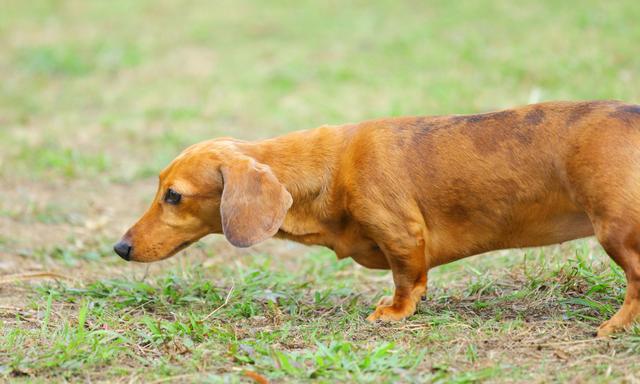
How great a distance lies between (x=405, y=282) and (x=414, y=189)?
497 millimetres

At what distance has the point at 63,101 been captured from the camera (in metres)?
11.6

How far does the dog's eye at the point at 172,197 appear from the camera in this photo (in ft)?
16.2

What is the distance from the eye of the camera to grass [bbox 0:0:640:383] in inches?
168

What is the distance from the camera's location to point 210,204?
4.95 metres

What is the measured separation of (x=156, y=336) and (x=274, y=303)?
0.87 m

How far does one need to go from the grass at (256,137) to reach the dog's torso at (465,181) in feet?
1.41

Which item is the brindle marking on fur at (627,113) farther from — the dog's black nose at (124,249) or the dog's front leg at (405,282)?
the dog's black nose at (124,249)

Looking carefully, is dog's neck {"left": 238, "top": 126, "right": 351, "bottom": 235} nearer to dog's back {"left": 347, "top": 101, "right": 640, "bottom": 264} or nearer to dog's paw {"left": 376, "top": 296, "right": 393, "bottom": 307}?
dog's back {"left": 347, "top": 101, "right": 640, "bottom": 264}

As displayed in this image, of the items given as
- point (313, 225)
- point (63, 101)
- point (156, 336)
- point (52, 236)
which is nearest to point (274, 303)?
point (313, 225)

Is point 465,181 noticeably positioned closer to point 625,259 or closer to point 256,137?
point 625,259

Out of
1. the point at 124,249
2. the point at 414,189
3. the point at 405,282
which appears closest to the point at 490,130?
the point at 414,189

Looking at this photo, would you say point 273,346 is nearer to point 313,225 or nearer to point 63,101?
point 313,225

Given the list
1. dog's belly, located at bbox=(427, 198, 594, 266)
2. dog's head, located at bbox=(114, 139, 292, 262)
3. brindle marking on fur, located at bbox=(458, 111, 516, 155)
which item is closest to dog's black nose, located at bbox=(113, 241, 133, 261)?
dog's head, located at bbox=(114, 139, 292, 262)

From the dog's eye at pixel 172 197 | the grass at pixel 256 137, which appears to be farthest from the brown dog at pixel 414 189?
the grass at pixel 256 137
